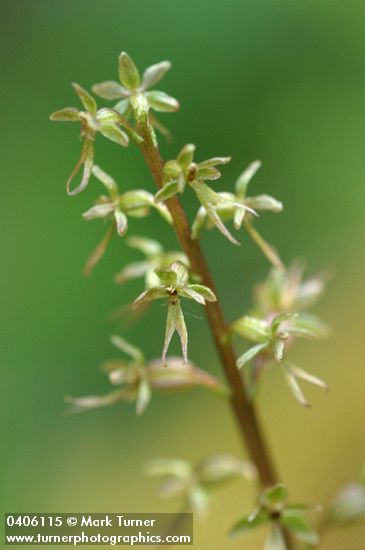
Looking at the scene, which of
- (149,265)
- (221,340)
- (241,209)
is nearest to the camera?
(241,209)

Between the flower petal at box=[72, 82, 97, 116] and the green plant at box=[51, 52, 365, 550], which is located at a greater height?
the flower petal at box=[72, 82, 97, 116]

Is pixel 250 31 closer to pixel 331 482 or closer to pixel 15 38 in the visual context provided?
pixel 15 38

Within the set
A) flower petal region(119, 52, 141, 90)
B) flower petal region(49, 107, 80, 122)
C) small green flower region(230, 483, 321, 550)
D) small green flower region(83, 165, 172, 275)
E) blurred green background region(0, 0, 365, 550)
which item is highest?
blurred green background region(0, 0, 365, 550)

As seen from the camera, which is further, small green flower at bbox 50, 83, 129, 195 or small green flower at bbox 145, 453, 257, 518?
small green flower at bbox 145, 453, 257, 518

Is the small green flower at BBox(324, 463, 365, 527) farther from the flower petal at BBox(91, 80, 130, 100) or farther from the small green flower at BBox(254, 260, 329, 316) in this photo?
the flower petal at BBox(91, 80, 130, 100)

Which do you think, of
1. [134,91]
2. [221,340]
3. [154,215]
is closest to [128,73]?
[134,91]

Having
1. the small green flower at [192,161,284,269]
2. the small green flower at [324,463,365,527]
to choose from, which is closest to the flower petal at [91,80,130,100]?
the small green flower at [192,161,284,269]

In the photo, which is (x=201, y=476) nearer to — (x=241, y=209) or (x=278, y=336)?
(x=278, y=336)

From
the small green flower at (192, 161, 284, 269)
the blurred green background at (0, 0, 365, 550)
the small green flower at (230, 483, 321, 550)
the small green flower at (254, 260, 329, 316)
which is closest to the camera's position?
the small green flower at (192, 161, 284, 269)
